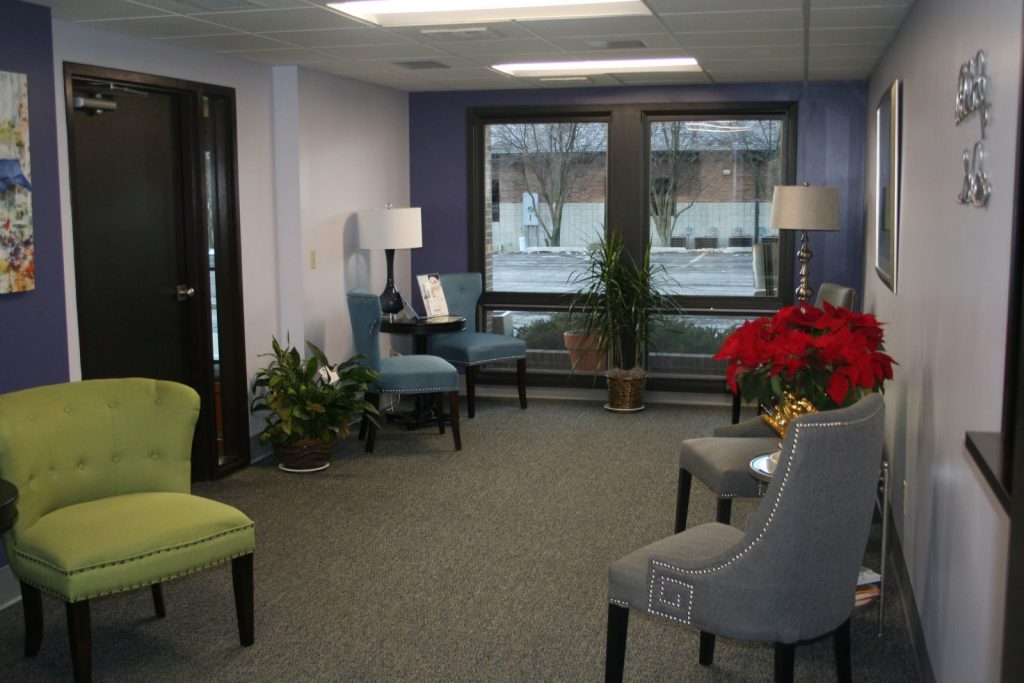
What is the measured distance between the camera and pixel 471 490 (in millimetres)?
5180

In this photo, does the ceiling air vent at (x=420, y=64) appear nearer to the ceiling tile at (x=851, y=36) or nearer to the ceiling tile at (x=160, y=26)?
the ceiling tile at (x=160, y=26)

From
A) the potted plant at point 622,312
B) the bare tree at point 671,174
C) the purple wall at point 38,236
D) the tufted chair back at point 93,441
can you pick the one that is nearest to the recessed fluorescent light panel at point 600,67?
the bare tree at point 671,174

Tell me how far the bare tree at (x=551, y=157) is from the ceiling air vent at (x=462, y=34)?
2.53 m

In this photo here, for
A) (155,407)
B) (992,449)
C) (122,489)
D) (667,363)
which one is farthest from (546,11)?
(667,363)

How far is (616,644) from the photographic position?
8.82 feet

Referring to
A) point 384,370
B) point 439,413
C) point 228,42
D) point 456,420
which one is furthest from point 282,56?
point 439,413

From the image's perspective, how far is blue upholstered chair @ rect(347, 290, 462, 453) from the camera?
590 cm

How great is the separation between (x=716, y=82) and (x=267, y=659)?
5.05 metres

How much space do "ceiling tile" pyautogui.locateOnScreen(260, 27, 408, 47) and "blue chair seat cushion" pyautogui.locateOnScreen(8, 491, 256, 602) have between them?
7.53 feet

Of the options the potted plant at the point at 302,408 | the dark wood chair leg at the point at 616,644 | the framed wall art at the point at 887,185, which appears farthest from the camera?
the potted plant at the point at 302,408

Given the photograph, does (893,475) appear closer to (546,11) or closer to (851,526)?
(851,526)

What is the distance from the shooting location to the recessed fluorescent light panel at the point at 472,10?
4.18 m

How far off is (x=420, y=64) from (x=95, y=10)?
7.33 feet

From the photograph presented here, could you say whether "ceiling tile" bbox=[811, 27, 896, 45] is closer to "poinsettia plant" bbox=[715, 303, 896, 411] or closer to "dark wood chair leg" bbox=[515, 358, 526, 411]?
"poinsettia plant" bbox=[715, 303, 896, 411]
